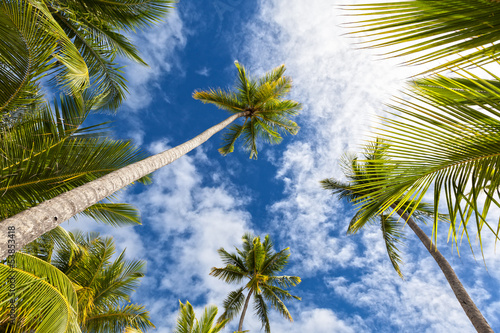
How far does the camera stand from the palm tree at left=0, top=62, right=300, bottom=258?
231cm

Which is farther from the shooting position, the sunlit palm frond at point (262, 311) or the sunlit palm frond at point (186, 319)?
the sunlit palm frond at point (262, 311)

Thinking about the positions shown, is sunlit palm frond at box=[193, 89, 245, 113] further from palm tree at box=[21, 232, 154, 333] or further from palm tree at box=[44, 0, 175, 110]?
palm tree at box=[21, 232, 154, 333]

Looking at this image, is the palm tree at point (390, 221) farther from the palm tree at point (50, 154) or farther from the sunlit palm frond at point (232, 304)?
the sunlit palm frond at point (232, 304)

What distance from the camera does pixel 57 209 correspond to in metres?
2.58

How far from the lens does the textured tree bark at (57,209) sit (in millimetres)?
2035

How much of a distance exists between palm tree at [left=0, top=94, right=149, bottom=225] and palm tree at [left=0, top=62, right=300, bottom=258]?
0.43 metres

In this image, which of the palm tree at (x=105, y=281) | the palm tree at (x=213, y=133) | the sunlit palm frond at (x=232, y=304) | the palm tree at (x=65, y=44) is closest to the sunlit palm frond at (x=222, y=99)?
the palm tree at (x=213, y=133)

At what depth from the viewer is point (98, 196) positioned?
10.7 ft

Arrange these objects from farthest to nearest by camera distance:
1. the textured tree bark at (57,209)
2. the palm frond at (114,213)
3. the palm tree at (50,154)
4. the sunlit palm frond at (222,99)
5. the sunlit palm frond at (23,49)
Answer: the sunlit palm frond at (222,99) → the palm frond at (114,213) → the palm tree at (50,154) → the sunlit palm frond at (23,49) → the textured tree bark at (57,209)

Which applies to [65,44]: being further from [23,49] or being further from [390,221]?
[390,221]

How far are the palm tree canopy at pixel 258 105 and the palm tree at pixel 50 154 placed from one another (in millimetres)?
7933

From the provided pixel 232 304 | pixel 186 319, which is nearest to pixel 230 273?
pixel 232 304

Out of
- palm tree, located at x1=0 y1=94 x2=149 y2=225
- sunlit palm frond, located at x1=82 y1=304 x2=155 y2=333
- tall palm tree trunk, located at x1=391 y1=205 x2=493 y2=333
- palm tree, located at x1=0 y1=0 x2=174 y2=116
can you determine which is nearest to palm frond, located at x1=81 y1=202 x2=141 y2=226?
palm tree, located at x1=0 y1=94 x2=149 y2=225

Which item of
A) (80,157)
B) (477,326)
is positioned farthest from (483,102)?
(477,326)
